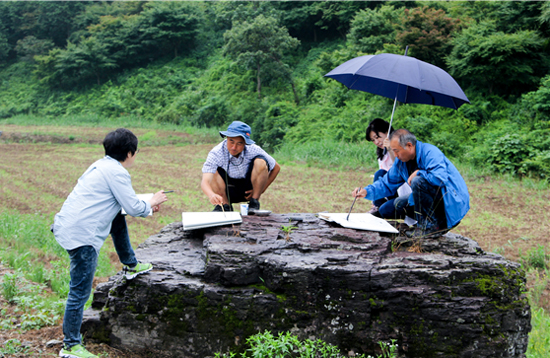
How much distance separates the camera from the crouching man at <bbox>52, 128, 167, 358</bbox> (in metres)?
2.75

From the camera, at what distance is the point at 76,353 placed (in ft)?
9.02

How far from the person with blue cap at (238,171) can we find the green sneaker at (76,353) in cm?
193

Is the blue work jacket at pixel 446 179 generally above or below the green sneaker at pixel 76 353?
above

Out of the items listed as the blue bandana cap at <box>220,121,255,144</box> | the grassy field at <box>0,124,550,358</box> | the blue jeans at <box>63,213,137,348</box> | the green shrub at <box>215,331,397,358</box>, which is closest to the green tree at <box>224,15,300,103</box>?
the grassy field at <box>0,124,550,358</box>

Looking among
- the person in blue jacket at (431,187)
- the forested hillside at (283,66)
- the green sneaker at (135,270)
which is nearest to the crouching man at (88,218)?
the green sneaker at (135,270)

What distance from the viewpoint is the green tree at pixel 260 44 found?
1967cm

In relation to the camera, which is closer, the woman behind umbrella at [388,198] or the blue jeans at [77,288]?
the blue jeans at [77,288]

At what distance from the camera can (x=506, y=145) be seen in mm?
10648

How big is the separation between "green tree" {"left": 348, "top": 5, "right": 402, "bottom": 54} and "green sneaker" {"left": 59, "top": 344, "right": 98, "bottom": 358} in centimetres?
1659

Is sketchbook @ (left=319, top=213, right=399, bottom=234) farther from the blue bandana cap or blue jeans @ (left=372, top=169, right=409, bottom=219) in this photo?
the blue bandana cap

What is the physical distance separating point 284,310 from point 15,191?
29.2ft

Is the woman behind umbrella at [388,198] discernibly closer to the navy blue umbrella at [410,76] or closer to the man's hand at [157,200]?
the navy blue umbrella at [410,76]

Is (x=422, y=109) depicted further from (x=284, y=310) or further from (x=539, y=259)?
(x=284, y=310)

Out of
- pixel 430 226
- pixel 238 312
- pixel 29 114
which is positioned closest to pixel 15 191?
pixel 238 312
